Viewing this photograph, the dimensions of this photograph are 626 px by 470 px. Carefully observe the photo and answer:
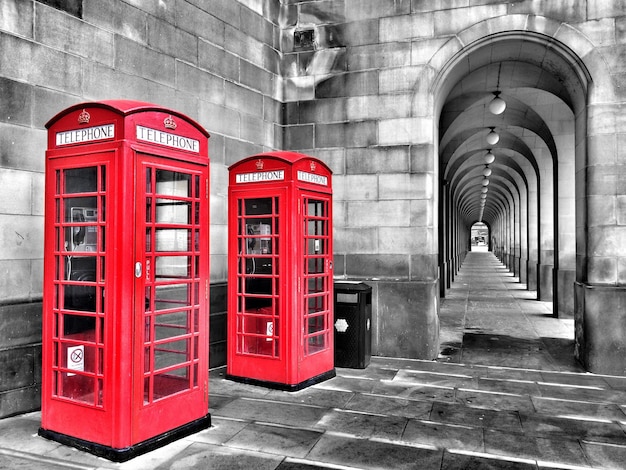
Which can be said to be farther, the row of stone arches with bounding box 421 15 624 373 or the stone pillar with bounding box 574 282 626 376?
the row of stone arches with bounding box 421 15 624 373

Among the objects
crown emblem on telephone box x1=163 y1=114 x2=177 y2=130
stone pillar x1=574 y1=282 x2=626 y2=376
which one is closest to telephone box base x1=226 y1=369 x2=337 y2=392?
crown emblem on telephone box x1=163 y1=114 x2=177 y2=130

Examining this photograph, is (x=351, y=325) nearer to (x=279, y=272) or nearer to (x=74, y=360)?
(x=279, y=272)

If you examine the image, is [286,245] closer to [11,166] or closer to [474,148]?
[11,166]

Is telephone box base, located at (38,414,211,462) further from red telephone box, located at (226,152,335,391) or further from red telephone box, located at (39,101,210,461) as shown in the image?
red telephone box, located at (226,152,335,391)

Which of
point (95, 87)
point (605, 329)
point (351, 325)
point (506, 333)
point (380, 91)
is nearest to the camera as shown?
point (95, 87)

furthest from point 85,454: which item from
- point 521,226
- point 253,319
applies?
point 521,226

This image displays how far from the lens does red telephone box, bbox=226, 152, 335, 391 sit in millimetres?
6117

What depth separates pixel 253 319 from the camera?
6.54 metres

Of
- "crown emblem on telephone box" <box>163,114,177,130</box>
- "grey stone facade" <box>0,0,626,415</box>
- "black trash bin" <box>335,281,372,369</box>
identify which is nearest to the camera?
"crown emblem on telephone box" <box>163,114,177,130</box>

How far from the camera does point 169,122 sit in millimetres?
4531

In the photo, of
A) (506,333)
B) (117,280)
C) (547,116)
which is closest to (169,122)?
(117,280)

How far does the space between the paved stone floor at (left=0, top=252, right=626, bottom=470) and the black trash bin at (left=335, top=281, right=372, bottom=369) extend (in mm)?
223

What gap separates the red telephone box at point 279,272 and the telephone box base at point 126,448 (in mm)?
1627

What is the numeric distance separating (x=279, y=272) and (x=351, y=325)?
175 centimetres
